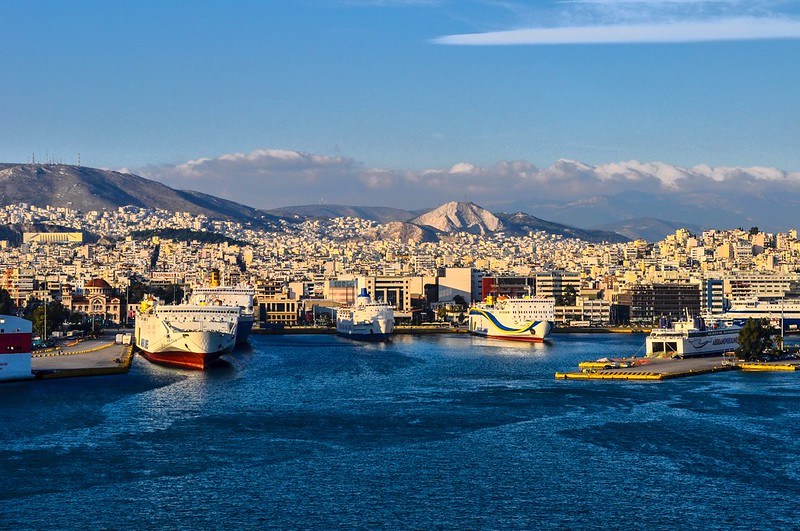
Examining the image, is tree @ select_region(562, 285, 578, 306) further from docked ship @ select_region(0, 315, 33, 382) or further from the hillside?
the hillside

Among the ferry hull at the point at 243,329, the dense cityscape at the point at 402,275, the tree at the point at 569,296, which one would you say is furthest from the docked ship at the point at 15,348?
the tree at the point at 569,296

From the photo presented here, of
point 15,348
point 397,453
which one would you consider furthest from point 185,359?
point 397,453

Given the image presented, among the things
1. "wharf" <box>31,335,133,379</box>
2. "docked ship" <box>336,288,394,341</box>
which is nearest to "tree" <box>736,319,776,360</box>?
"wharf" <box>31,335,133,379</box>

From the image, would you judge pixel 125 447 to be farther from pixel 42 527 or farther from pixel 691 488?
pixel 691 488

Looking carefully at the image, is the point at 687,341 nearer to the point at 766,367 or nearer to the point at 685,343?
the point at 685,343

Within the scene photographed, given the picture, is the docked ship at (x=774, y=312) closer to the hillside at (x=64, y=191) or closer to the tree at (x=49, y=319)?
the tree at (x=49, y=319)

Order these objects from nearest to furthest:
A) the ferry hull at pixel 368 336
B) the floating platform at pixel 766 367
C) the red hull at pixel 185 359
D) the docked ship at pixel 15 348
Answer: the docked ship at pixel 15 348, the floating platform at pixel 766 367, the red hull at pixel 185 359, the ferry hull at pixel 368 336
